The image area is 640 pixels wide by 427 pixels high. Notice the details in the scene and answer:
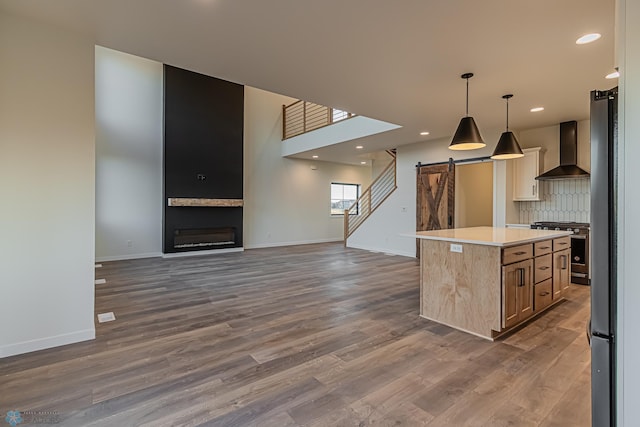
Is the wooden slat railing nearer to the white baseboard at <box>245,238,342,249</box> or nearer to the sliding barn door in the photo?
the sliding barn door

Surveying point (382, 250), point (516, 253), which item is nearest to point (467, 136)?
point (516, 253)

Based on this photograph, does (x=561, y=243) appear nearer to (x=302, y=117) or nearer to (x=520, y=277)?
(x=520, y=277)

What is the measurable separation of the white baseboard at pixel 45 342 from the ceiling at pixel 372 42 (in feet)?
8.58

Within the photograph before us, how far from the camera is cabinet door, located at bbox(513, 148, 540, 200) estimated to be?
5582mm

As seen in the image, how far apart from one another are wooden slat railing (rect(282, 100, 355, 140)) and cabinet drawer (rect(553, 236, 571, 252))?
18.8 feet

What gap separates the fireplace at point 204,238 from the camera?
754 centimetres

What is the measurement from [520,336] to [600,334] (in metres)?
2.26

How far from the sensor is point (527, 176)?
568 cm

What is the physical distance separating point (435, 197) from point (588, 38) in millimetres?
4418

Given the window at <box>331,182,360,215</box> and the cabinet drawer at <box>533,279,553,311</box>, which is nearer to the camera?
the cabinet drawer at <box>533,279,553,311</box>

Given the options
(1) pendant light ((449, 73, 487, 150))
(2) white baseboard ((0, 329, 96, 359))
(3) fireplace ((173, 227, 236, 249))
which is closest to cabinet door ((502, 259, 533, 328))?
(1) pendant light ((449, 73, 487, 150))

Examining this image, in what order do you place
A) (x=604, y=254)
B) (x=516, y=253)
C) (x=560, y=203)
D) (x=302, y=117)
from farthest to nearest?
(x=302, y=117) < (x=560, y=203) < (x=516, y=253) < (x=604, y=254)

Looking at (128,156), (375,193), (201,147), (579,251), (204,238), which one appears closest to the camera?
(579,251)

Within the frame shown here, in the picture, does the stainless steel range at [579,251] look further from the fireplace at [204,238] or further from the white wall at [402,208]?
the fireplace at [204,238]
